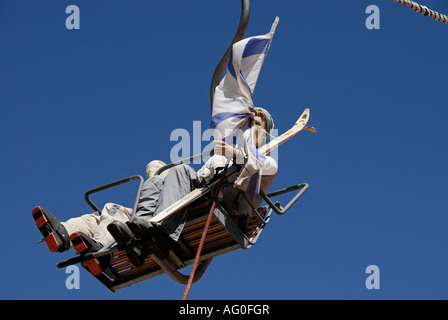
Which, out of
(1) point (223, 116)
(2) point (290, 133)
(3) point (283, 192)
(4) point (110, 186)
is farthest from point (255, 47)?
(4) point (110, 186)

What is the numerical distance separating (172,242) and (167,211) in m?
0.34

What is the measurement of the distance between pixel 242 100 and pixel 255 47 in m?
0.53

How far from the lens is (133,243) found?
305 inches

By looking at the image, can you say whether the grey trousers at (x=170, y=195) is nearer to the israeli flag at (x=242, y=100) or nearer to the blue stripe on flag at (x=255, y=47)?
the israeli flag at (x=242, y=100)

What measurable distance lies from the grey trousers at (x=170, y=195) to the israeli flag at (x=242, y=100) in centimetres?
48

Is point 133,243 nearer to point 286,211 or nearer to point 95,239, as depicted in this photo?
point 95,239

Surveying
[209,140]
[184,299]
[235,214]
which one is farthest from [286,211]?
[184,299]

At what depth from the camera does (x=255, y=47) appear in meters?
8.24

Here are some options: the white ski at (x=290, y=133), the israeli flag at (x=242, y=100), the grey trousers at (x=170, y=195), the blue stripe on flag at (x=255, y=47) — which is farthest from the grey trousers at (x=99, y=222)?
the blue stripe on flag at (x=255, y=47)

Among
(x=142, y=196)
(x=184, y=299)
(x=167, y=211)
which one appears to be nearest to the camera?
(x=184, y=299)

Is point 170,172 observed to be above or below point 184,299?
above

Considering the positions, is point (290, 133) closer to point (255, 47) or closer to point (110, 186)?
point (255, 47)

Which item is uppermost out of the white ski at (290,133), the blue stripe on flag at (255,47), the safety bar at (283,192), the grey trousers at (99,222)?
the blue stripe on flag at (255,47)

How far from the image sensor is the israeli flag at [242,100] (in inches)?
311
